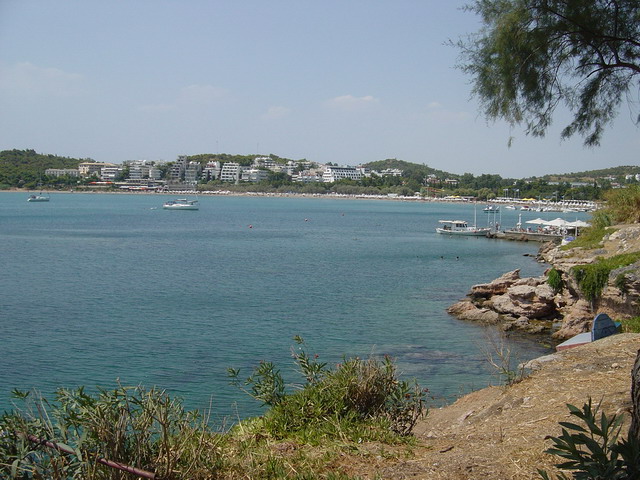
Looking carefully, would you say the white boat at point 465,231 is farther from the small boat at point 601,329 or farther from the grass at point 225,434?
the grass at point 225,434

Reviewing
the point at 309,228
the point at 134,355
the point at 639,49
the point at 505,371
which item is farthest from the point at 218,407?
the point at 309,228

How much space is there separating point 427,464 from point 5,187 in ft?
708

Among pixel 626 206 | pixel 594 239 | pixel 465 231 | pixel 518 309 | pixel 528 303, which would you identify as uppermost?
pixel 626 206

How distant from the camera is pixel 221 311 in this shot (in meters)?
24.9

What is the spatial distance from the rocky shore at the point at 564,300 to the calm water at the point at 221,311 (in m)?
1.37

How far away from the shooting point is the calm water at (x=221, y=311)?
16.2 m

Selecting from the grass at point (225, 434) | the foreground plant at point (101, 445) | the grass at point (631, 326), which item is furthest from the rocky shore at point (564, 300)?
the foreground plant at point (101, 445)

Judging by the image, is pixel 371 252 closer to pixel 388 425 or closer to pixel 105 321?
pixel 105 321

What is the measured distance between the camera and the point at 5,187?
640 feet

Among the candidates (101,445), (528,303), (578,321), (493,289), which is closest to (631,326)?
(578,321)

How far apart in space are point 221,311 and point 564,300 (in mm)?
13375

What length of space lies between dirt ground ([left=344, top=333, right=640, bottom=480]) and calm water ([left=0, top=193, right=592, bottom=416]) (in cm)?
461

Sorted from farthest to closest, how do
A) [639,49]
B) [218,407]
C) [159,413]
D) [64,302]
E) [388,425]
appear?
[64,302] → [218,407] → [639,49] → [388,425] → [159,413]

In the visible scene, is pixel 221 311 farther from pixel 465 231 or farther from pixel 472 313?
pixel 465 231
